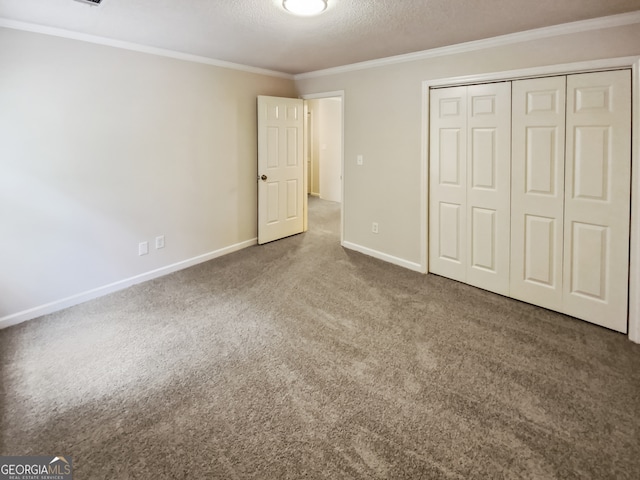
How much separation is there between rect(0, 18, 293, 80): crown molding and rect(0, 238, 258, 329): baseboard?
2.17 m

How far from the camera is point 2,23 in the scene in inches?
112

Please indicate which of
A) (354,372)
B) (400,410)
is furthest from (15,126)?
(400,410)

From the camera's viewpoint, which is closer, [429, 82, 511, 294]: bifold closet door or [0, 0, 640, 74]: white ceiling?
[0, 0, 640, 74]: white ceiling

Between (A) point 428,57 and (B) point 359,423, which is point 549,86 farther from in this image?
(B) point 359,423

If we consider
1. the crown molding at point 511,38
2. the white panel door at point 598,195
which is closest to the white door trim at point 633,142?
the white panel door at point 598,195

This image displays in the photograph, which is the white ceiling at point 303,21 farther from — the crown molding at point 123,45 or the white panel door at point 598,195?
the white panel door at point 598,195

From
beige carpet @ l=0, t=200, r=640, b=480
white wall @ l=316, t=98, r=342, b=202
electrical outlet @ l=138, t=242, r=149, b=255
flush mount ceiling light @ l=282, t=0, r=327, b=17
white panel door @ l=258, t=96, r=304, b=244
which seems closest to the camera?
beige carpet @ l=0, t=200, r=640, b=480

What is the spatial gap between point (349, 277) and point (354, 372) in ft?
5.69

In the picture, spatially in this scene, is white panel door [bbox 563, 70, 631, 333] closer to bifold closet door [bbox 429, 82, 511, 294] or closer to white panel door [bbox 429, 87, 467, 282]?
Answer: bifold closet door [bbox 429, 82, 511, 294]

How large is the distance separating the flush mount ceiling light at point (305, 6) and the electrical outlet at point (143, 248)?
264 cm

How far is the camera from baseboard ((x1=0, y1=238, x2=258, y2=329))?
10.3 feet

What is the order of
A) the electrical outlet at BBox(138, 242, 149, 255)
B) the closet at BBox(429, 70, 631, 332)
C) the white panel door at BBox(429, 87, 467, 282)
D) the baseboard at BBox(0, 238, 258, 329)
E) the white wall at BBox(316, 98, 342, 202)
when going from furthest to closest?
the white wall at BBox(316, 98, 342, 202) < the electrical outlet at BBox(138, 242, 149, 255) < the white panel door at BBox(429, 87, 467, 282) < the baseboard at BBox(0, 238, 258, 329) < the closet at BBox(429, 70, 631, 332)

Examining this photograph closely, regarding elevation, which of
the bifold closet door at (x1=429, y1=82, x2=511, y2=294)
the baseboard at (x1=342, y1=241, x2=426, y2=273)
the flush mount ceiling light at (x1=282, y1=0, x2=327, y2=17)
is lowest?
the baseboard at (x1=342, y1=241, x2=426, y2=273)

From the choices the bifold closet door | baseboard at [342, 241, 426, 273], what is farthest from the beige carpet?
baseboard at [342, 241, 426, 273]
